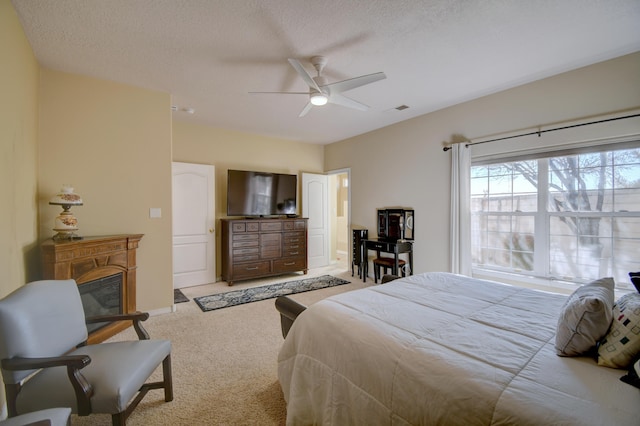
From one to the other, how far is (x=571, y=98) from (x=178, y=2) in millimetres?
3848

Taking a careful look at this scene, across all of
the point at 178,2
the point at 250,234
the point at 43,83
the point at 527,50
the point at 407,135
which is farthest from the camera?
the point at 250,234

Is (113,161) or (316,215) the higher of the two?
(113,161)

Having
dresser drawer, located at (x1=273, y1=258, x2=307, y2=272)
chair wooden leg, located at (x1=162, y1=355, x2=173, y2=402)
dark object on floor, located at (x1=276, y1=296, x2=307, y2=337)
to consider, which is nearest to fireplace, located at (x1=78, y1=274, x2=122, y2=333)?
chair wooden leg, located at (x1=162, y1=355, x2=173, y2=402)

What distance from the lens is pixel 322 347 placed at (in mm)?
1534

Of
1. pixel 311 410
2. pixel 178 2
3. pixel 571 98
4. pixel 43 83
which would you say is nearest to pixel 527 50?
pixel 571 98

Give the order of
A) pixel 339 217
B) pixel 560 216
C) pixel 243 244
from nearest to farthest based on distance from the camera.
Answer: pixel 560 216 < pixel 243 244 < pixel 339 217

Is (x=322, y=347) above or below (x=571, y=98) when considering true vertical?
below

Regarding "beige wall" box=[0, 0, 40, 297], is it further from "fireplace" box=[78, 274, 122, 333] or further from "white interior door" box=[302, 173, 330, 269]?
"white interior door" box=[302, 173, 330, 269]

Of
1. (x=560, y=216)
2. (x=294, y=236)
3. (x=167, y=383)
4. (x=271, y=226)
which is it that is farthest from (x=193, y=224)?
(x=560, y=216)

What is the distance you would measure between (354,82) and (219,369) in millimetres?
2834

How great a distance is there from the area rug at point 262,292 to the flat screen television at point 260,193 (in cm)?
145

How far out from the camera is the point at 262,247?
508cm

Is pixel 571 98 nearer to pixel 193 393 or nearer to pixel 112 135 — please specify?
pixel 193 393

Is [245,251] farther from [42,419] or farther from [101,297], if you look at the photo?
[42,419]
